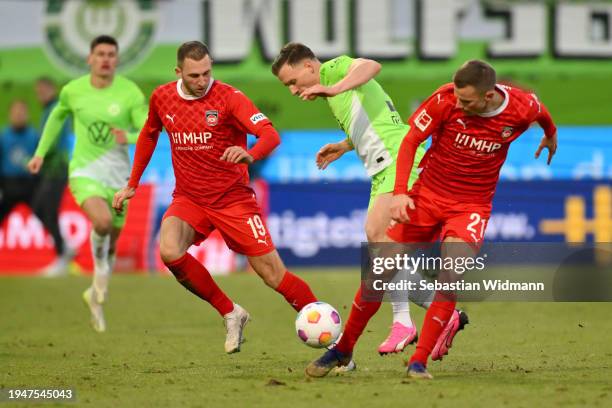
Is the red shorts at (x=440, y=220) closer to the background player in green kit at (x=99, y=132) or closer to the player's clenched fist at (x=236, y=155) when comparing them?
the player's clenched fist at (x=236, y=155)

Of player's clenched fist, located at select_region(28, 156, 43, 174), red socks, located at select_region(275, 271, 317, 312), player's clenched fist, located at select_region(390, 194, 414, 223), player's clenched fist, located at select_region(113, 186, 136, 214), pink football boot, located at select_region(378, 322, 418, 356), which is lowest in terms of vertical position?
pink football boot, located at select_region(378, 322, 418, 356)

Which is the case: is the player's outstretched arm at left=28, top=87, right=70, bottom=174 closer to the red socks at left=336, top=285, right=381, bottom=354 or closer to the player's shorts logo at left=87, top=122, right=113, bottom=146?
the player's shorts logo at left=87, top=122, right=113, bottom=146

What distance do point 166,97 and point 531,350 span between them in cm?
356

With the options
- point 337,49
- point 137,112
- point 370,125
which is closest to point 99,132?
point 137,112

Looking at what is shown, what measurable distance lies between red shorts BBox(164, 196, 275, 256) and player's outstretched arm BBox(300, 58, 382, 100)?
125 centimetres

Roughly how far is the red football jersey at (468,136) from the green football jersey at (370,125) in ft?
2.80

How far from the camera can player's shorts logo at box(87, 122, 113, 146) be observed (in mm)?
13062

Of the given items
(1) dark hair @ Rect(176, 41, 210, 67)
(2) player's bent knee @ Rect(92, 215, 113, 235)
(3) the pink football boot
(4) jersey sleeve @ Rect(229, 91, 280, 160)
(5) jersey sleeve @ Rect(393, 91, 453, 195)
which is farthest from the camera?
(2) player's bent knee @ Rect(92, 215, 113, 235)

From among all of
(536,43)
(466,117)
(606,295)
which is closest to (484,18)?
(536,43)

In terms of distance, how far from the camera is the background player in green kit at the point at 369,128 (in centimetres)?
928

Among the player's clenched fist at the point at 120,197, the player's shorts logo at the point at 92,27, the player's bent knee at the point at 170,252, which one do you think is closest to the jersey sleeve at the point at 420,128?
the player's bent knee at the point at 170,252

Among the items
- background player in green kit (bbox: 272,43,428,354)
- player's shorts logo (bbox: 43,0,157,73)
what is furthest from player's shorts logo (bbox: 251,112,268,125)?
player's shorts logo (bbox: 43,0,157,73)

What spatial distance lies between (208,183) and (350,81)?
143cm

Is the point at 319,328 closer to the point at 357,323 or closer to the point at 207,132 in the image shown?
the point at 357,323
